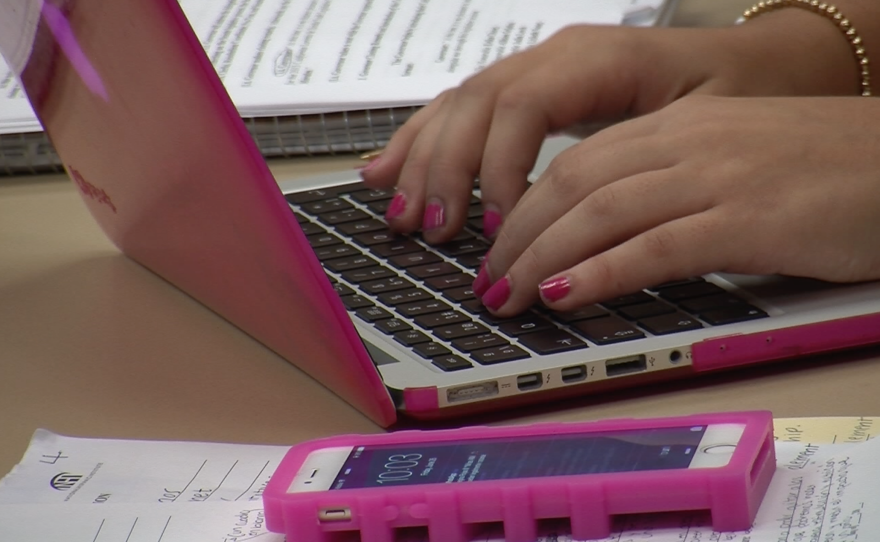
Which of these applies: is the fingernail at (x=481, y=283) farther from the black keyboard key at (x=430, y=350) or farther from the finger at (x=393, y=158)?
the finger at (x=393, y=158)

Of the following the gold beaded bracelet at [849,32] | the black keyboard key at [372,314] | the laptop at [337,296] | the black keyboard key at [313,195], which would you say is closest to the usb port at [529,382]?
the laptop at [337,296]

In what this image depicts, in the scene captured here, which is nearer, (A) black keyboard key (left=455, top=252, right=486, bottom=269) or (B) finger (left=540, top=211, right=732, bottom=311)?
(B) finger (left=540, top=211, right=732, bottom=311)

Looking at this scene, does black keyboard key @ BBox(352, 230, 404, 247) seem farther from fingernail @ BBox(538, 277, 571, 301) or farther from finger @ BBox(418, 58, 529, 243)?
fingernail @ BBox(538, 277, 571, 301)

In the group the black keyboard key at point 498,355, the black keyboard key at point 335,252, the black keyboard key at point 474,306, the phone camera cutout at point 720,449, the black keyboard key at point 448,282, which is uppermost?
the phone camera cutout at point 720,449

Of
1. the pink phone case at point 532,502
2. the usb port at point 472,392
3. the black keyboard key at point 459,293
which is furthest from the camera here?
the black keyboard key at point 459,293

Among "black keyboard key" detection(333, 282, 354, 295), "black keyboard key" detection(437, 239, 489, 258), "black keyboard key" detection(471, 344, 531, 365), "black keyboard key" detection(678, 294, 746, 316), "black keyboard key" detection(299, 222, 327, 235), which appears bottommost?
"black keyboard key" detection(299, 222, 327, 235)

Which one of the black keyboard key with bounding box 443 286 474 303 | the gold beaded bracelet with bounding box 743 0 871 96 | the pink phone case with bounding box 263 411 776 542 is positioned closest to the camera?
the pink phone case with bounding box 263 411 776 542

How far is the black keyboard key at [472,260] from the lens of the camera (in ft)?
2.11

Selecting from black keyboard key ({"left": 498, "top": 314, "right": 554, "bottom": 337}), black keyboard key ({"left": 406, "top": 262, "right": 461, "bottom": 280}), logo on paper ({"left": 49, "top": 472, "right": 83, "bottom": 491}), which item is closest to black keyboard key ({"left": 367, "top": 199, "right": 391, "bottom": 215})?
black keyboard key ({"left": 406, "top": 262, "right": 461, "bottom": 280})

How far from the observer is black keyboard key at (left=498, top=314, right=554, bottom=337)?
1.76 feet

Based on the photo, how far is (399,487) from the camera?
1.27 feet

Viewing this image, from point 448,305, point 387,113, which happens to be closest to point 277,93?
point 387,113

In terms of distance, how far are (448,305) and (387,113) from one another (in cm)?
35

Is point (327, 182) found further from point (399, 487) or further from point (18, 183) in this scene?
point (399, 487)
